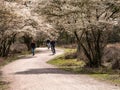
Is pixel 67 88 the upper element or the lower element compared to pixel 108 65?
upper

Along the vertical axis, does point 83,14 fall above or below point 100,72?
above

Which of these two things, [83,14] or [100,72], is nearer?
[100,72]

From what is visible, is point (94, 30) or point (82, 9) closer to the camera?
point (82, 9)

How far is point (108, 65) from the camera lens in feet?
113

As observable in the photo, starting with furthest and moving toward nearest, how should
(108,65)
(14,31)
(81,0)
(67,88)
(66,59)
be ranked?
(14,31)
(66,59)
(108,65)
(81,0)
(67,88)

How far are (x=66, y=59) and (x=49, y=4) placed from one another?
49.7ft

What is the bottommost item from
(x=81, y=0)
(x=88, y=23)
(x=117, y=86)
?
(x=117, y=86)

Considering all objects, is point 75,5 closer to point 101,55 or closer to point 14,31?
point 101,55

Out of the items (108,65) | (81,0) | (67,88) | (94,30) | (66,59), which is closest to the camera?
(67,88)

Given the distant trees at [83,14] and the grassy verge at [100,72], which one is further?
the distant trees at [83,14]

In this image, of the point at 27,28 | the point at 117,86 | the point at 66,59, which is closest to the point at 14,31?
the point at 27,28

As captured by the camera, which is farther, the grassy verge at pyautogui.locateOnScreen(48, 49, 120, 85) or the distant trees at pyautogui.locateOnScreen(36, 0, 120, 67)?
the distant trees at pyautogui.locateOnScreen(36, 0, 120, 67)

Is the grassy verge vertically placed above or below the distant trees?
below

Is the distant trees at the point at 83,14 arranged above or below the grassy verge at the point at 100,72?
above
